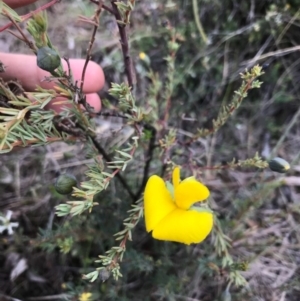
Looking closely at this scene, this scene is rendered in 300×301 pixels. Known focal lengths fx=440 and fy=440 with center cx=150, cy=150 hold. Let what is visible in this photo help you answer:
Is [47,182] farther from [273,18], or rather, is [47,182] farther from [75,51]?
[273,18]

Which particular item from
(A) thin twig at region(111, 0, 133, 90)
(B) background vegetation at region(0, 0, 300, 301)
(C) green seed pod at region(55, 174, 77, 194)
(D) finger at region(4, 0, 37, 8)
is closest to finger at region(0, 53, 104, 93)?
(B) background vegetation at region(0, 0, 300, 301)

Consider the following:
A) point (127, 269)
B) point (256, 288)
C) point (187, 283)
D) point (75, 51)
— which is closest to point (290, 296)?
point (256, 288)

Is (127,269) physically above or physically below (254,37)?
below

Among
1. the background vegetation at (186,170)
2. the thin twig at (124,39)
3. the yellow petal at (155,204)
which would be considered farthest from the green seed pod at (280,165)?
the thin twig at (124,39)

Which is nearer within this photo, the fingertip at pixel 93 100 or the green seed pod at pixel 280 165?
the green seed pod at pixel 280 165

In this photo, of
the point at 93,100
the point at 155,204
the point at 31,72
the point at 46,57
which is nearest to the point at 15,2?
the point at 31,72

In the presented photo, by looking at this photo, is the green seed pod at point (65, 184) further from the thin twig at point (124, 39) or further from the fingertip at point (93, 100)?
the fingertip at point (93, 100)

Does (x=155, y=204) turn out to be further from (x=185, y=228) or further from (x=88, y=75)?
(x=88, y=75)

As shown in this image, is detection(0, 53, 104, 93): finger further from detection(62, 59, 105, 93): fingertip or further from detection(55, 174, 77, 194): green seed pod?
detection(55, 174, 77, 194): green seed pod
